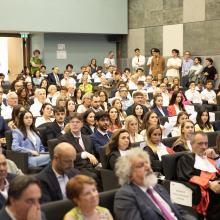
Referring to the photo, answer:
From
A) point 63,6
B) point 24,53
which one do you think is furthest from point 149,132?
point 24,53

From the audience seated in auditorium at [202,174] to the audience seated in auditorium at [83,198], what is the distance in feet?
5.91

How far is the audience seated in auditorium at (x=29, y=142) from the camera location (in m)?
5.34

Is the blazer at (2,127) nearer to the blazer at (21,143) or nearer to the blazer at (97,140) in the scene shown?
the blazer at (21,143)

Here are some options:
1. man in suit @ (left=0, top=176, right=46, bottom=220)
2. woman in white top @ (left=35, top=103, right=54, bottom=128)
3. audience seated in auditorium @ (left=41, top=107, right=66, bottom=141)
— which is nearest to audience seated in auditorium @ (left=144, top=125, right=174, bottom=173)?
audience seated in auditorium @ (left=41, top=107, right=66, bottom=141)

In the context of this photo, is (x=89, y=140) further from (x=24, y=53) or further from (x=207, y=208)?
(x=24, y=53)

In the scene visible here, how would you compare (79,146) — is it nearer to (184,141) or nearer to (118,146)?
(118,146)

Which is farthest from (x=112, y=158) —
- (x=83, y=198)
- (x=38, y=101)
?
(x=38, y=101)

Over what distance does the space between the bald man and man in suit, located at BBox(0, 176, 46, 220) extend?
0.88 m

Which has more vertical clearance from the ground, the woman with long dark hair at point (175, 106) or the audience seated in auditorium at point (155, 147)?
the woman with long dark hair at point (175, 106)

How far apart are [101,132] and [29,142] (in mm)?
936

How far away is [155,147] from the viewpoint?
5113mm

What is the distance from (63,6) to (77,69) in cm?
233

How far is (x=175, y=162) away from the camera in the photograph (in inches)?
179

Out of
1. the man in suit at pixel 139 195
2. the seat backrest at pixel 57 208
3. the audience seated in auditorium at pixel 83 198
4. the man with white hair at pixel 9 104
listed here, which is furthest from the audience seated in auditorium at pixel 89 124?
the audience seated in auditorium at pixel 83 198
